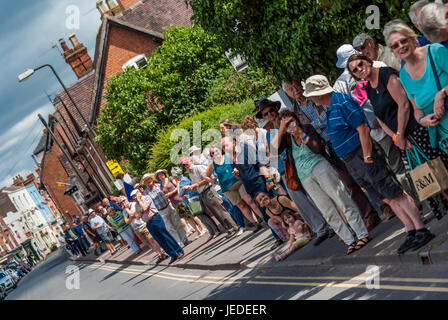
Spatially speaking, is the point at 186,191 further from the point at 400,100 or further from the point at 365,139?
the point at 400,100

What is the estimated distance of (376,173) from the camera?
24.7ft

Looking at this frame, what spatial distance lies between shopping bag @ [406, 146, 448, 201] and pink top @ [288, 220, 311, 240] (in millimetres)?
4074

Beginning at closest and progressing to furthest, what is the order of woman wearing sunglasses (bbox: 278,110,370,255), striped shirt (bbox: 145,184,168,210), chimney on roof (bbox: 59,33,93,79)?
woman wearing sunglasses (bbox: 278,110,370,255), striped shirt (bbox: 145,184,168,210), chimney on roof (bbox: 59,33,93,79)

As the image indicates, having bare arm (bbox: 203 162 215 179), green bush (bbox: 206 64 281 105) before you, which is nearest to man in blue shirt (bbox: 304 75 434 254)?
bare arm (bbox: 203 162 215 179)

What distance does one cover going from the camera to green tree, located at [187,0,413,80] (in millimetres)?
9594

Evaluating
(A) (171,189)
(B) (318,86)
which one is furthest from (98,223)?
(B) (318,86)

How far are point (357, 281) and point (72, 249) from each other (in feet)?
112

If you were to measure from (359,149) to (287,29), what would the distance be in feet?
11.2

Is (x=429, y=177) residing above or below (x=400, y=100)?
below

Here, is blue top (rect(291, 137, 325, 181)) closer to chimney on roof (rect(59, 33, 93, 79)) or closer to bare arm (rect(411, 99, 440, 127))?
bare arm (rect(411, 99, 440, 127))

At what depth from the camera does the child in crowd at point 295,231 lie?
1027 centimetres

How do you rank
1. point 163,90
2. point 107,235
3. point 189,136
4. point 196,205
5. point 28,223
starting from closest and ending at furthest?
1. point 196,205
2. point 189,136
3. point 107,235
4. point 163,90
5. point 28,223

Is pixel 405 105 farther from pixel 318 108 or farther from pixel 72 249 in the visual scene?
pixel 72 249

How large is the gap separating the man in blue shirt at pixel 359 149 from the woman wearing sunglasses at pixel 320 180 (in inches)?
20.1
